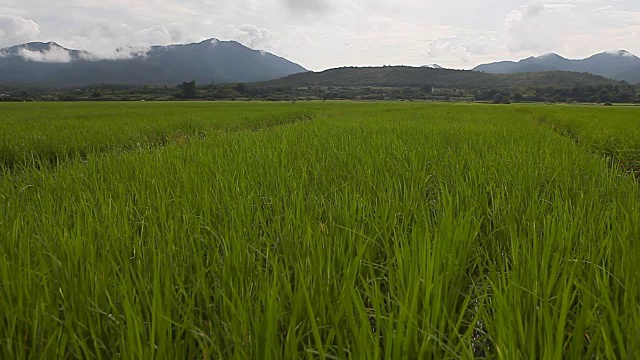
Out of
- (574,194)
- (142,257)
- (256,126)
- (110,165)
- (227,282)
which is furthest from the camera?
(256,126)

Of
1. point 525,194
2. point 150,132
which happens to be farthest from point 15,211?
point 150,132

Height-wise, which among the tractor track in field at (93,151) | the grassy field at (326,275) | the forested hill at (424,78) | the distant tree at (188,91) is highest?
the forested hill at (424,78)

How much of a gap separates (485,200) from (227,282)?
1.43 m

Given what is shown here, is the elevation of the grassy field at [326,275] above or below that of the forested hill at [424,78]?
below

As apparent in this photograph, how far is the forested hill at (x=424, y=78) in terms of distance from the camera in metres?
106

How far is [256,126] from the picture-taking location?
13859 millimetres

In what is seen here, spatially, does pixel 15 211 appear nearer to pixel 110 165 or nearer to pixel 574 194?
pixel 110 165

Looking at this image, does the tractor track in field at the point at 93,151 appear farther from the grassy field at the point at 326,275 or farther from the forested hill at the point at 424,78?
the forested hill at the point at 424,78

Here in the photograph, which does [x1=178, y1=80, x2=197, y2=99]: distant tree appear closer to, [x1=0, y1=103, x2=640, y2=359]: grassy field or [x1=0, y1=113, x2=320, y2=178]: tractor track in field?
[x1=0, y1=113, x2=320, y2=178]: tractor track in field

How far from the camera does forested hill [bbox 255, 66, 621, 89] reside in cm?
10591

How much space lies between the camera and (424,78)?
11900cm

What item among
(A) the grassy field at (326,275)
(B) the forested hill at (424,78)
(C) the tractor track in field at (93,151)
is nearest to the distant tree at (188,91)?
(B) the forested hill at (424,78)

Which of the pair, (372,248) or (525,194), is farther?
(525,194)

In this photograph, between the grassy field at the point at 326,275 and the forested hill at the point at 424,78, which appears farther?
the forested hill at the point at 424,78
